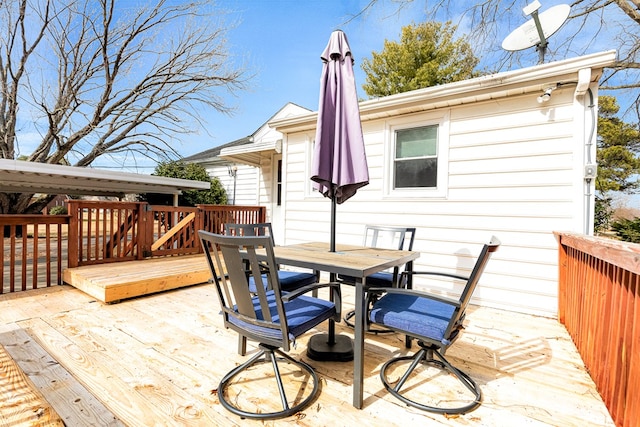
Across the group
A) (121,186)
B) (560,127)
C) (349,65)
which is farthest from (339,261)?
(121,186)

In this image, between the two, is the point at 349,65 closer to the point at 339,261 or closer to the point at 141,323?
the point at 339,261

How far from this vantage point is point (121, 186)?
7520 mm

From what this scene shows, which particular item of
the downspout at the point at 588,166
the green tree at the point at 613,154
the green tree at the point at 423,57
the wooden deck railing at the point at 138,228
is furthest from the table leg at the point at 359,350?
the green tree at the point at 613,154

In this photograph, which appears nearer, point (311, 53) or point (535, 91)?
point (535, 91)

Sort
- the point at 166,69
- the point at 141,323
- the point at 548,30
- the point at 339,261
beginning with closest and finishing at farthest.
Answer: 1. the point at 339,261
2. the point at 141,323
3. the point at 548,30
4. the point at 166,69

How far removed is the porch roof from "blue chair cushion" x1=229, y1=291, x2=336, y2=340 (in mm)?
5345

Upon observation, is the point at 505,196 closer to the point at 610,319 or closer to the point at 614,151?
the point at 610,319

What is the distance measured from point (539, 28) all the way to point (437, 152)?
1.83 m

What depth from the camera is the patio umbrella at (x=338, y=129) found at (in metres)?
2.38

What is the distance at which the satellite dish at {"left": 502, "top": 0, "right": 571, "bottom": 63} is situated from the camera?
3703 mm

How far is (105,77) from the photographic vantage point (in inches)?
385

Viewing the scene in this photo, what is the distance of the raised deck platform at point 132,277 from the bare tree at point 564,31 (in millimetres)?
5552

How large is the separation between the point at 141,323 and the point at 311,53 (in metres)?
7.82

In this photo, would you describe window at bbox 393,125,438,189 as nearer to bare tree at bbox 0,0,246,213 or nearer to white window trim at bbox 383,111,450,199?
white window trim at bbox 383,111,450,199
